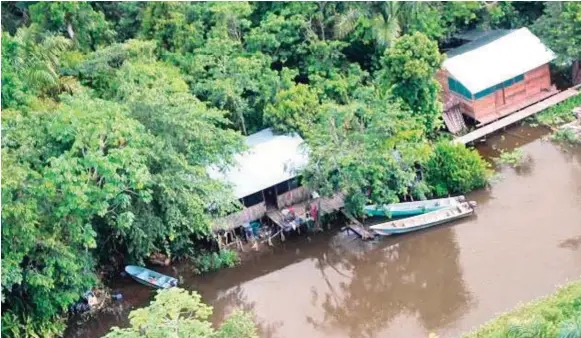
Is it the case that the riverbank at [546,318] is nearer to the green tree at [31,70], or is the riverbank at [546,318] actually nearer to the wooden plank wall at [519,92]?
the wooden plank wall at [519,92]

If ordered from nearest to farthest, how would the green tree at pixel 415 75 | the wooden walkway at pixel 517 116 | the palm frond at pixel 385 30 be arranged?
1. the green tree at pixel 415 75
2. the palm frond at pixel 385 30
3. the wooden walkway at pixel 517 116

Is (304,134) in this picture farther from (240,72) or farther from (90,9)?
(90,9)

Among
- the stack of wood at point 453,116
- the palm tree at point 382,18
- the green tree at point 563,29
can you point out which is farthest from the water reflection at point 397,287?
the green tree at point 563,29

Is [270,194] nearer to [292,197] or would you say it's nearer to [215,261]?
[292,197]

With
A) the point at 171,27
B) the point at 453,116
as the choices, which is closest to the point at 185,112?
the point at 171,27

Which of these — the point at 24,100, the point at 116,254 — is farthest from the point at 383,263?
the point at 24,100
